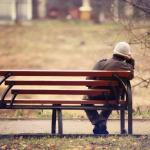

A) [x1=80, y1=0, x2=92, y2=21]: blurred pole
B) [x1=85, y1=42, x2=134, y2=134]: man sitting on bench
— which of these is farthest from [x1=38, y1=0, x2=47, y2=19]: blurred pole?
[x1=85, y1=42, x2=134, y2=134]: man sitting on bench

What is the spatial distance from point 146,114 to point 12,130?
2.53 m

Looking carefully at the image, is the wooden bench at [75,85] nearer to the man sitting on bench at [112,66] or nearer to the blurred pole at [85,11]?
the man sitting on bench at [112,66]

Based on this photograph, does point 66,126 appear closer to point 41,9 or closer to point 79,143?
point 79,143

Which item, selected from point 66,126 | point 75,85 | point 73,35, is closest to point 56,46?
point 73,35

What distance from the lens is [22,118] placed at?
8867mm

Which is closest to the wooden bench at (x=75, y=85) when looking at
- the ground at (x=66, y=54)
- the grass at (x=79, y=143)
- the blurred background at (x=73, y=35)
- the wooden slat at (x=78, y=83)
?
the wooden slat at (x=78, y=83)

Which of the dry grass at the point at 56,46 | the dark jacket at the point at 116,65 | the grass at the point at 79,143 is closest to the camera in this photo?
the grass at the point at 79,143

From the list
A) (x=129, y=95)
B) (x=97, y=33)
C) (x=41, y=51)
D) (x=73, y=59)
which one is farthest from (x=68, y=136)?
(x=97, y=33)

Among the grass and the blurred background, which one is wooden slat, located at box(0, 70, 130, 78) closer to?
the grass

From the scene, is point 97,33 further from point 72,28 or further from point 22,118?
point 22,118

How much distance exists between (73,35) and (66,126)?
25.7m

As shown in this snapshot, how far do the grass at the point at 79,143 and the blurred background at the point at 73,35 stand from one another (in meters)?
2.69

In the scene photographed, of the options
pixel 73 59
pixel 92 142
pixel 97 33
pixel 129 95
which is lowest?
pixel 92 142

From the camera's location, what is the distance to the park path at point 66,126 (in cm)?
796
